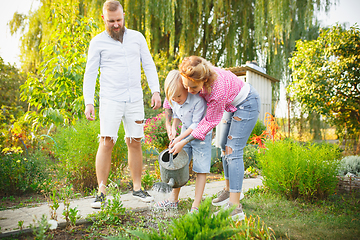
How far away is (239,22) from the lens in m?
7.46

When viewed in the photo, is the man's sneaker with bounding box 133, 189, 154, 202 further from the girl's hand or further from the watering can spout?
the girl's hand

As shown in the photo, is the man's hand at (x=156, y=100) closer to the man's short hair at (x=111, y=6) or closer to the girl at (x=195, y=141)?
the girl at (x=195, y=141)

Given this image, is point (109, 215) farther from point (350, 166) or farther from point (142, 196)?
point (350, 166)

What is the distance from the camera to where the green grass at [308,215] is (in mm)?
1684

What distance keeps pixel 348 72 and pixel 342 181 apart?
308cm

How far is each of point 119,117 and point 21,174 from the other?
133cm

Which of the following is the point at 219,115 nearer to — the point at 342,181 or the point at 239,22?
the point at 342,181

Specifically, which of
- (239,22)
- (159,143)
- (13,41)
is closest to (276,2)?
(239,22)

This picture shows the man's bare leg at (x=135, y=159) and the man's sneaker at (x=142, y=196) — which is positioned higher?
the man's bare leg at (x=135, y=159)

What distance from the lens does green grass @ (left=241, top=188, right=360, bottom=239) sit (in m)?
1.68

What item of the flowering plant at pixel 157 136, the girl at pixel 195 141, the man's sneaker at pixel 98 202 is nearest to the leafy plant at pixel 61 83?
the flowering plant at pixel 157 136

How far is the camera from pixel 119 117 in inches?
87.0

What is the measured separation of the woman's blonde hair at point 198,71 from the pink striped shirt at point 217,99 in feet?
0.20

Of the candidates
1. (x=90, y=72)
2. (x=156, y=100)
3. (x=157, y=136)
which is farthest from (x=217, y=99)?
(x=157, y=136)
